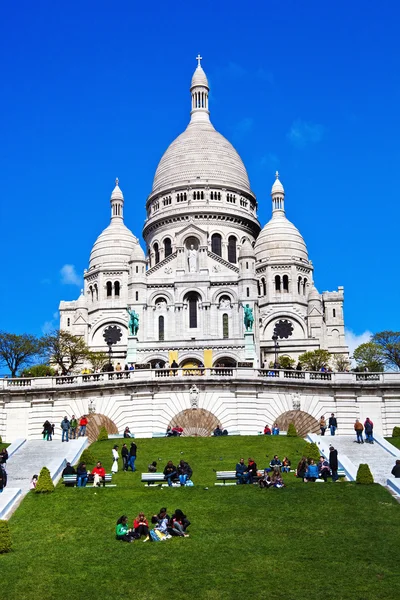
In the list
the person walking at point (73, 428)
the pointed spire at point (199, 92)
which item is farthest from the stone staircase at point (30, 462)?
the pointed spire at point (199, 92)

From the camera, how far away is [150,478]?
101 feet

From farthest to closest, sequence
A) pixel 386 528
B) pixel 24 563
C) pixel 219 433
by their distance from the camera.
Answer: pixel 219 433 < pixel 386 528 < pixel 24 563

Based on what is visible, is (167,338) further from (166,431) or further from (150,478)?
(150,478)

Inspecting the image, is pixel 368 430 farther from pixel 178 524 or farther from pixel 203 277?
pixel 203 277

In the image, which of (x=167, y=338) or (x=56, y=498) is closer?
(x=56, y=498)

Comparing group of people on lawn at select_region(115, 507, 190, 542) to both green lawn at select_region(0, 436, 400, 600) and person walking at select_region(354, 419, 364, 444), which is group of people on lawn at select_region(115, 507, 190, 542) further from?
person walking at select_region(354, 419, 364, 444)

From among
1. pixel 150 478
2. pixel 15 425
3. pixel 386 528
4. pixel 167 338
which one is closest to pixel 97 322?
pixel 167 338

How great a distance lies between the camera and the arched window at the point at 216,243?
366ft

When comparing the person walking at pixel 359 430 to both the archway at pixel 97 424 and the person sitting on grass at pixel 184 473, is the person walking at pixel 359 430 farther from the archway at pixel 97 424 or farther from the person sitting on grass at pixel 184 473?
the archway at pixel 97 424

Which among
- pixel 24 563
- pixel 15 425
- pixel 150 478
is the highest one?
pixel 15 425

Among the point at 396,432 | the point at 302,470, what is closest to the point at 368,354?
the point at 396,432

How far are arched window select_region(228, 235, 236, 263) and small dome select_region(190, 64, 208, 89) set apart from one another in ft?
94.6

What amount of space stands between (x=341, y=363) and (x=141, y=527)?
7096cm

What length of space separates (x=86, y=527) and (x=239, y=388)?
21.7 metres
